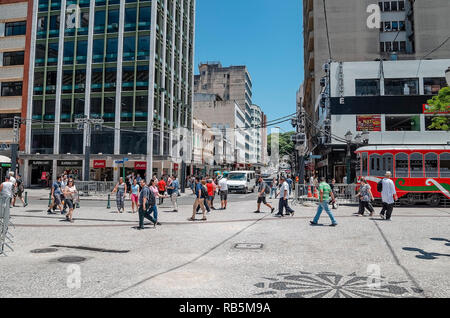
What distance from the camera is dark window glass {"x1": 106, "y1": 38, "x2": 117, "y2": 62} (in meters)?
40.8

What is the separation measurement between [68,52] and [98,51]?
→ 3830mm

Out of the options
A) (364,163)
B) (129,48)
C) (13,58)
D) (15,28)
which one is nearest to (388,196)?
(364,163)

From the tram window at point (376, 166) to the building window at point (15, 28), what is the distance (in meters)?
43.0

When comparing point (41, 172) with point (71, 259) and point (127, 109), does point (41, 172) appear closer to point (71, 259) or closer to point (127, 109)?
point (127, 109)

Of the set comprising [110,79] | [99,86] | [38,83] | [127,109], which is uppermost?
[110,79]

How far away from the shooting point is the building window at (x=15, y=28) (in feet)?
142

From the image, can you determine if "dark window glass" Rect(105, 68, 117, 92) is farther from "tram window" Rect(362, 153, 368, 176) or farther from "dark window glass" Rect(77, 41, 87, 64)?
"tram window" Rect(362, 153, 368, 176)

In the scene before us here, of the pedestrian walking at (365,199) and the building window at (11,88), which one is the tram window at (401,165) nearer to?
the pedestrian walking at (365,199)

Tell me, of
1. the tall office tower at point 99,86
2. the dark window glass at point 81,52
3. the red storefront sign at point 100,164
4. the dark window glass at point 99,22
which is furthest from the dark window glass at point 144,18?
the red storefront sign at point 100,164

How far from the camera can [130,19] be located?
40.9 metres

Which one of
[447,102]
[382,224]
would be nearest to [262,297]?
[382,224]

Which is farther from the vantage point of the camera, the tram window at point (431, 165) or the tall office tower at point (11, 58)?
the tall office tower at point (11, 58)
